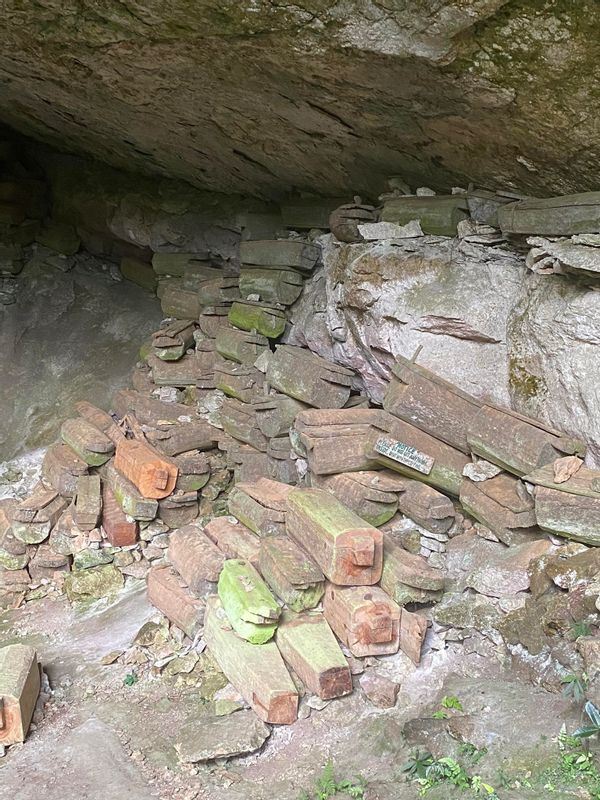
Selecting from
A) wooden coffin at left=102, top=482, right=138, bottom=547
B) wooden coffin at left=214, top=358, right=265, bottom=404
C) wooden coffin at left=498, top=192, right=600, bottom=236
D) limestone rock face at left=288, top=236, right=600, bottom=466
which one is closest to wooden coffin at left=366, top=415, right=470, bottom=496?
limestone rock face at left=288, top=236, right=600, bottom=466

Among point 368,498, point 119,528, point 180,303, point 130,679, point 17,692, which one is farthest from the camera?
point 180,303

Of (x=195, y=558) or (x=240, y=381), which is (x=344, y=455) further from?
(x=240, y=381)

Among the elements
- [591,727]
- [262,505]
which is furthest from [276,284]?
[591,727]

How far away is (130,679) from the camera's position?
622 cm

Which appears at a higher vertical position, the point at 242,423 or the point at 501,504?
the point at 501,504

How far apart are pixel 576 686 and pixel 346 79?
4762 millimetres

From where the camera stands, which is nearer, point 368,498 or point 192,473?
point 368,498

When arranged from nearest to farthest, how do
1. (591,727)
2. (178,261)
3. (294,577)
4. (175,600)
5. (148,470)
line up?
(591,727), (294,577), (175,600), (148,470), (178,261)

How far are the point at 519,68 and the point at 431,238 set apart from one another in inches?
95.4

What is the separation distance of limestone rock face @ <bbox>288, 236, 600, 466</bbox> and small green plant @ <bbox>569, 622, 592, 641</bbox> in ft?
4.35

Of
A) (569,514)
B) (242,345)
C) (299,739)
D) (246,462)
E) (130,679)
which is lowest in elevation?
(130,679)

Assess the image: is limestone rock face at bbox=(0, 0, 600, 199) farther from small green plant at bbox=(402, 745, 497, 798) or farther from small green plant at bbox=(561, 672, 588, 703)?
small green plant at bbox=(402, 745, 497, 798)

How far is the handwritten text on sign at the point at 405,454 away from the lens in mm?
6340

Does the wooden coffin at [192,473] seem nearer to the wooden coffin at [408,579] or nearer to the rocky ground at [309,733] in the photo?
the rocky ground at [309,733]
